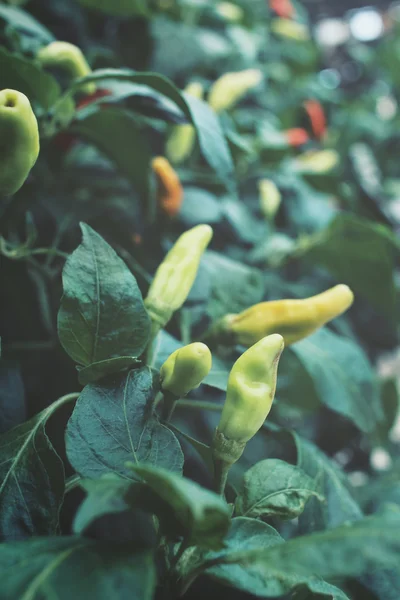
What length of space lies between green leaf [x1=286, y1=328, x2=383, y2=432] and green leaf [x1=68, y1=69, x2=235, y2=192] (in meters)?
0.23

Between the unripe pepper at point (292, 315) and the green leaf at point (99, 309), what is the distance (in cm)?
12

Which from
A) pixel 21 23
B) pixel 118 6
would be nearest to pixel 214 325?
pixel 21 23

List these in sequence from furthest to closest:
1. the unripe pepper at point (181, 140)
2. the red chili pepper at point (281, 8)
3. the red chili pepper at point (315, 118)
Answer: the red chili pepper at point (281, 8) < the red chili pepper at point (315, 118) < the unripe pepper at point (181, 140)

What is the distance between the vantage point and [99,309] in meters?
0.38

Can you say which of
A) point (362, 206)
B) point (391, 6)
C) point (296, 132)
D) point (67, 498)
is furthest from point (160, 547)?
point (391, 6)

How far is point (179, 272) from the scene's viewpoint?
0.44m

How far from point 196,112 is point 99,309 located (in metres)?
0.23

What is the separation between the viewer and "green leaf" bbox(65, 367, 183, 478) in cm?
33

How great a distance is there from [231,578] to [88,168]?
1.72 feet

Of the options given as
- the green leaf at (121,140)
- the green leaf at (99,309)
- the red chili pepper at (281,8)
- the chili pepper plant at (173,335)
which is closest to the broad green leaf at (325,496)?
the chili pepper plant at (173,335)

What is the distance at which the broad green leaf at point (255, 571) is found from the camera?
1.01 feet

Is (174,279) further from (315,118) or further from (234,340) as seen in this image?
(315,118)

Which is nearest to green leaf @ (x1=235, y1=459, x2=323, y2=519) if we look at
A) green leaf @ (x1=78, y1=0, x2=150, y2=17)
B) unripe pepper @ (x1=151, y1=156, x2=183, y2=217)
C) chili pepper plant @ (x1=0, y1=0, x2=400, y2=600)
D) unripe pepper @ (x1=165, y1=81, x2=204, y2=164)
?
chili pepper plant @ (x1=0, y1=0, x2=400, y2=600)

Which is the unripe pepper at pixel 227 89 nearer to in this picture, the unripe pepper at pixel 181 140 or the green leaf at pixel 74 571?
the unripe pepper at pixel 181 140
